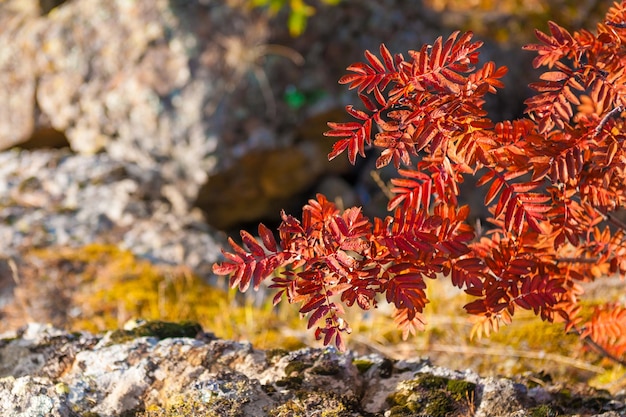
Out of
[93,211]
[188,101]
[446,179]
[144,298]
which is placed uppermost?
[446,179]

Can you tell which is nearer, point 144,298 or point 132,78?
point 144,298

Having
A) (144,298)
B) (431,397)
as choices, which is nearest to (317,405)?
(431,397)

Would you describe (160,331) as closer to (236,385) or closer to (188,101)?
(236,385)

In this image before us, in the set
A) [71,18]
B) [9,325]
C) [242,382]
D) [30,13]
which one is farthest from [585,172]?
[30,13]

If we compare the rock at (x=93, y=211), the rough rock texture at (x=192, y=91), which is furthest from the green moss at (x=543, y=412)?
the rough rock texture at (x=192, y=91)

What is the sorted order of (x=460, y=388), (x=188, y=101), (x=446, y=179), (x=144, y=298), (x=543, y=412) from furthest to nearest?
(x=188, y=101) → (x=144, y=298) → (x=460, y=388) → (x=543, y=412) → (x=446, y=179)

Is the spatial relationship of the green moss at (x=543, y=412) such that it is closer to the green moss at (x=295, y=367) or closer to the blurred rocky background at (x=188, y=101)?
the green moss at (x=295, y=367)

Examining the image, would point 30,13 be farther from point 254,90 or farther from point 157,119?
point 254,90
